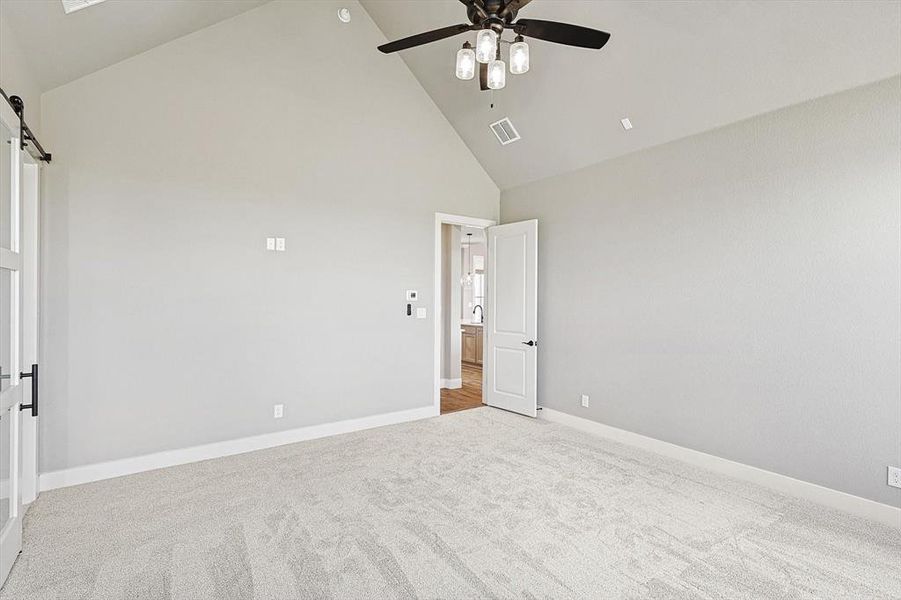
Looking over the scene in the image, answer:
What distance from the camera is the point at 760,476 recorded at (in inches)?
131

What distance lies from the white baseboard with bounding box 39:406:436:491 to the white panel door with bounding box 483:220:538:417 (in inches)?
46.6

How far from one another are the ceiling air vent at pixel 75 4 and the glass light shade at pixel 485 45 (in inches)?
87.6

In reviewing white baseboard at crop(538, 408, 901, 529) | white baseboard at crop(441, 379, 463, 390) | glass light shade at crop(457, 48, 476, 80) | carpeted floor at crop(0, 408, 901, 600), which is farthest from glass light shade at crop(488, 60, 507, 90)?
white baseboard at crop(441, 379, 463, 390)

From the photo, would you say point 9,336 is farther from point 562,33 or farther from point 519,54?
point 562,33

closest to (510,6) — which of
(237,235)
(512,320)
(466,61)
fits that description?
(466,61)

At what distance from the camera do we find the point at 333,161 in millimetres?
4426

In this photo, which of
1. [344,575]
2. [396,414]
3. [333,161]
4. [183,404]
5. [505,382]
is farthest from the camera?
[505,382]

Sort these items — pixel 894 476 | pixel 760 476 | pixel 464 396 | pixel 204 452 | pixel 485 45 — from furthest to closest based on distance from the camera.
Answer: pixel 464 396 → pixel 204 452 → pixel 760 476 → pixel 894 476 → pixel 485 45

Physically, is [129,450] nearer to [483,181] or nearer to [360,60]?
[360,60]

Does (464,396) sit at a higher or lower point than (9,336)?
lower

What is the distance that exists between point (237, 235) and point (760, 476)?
4.63 m

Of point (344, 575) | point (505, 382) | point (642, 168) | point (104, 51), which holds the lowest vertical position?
point (344, 575)

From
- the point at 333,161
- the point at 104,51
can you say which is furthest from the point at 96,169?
the point at 333,161

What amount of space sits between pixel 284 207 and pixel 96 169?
54.0 inches
